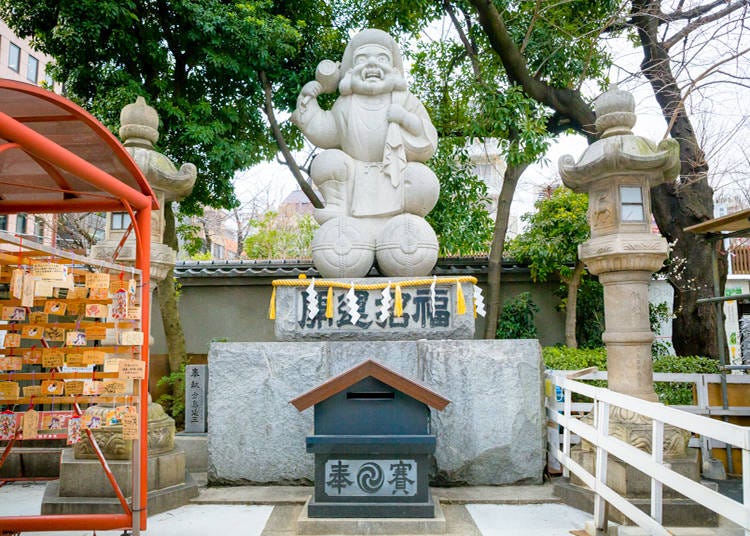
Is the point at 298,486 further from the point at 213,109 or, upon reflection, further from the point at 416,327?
the point at 213,109

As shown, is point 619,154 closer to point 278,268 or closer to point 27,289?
point 27,289

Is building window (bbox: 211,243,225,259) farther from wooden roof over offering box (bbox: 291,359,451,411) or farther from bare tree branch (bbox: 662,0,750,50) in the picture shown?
wooden roof over offering box (bbox: 291,359,451,411)

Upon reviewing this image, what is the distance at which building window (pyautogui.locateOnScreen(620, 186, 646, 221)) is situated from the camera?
4.76 meters

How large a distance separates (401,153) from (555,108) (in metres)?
4.91

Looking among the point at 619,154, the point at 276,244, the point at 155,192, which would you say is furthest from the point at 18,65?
the point at 619,154

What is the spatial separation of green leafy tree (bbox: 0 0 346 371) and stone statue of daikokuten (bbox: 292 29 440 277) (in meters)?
1.97

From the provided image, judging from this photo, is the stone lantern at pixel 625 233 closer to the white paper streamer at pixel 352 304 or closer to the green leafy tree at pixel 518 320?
the white paper streamer at pixel 352 304

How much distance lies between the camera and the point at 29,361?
142 inches

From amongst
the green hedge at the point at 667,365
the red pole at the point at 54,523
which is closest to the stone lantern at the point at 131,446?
the red pole at the point at 54,523

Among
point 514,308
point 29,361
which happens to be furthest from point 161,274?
point 514,308

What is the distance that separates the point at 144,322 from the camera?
3.63m

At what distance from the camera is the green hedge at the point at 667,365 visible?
22.6 feet

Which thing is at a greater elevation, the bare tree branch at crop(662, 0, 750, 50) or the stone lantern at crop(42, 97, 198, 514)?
the bare tree branch at crop(662, 0, 750, 50)

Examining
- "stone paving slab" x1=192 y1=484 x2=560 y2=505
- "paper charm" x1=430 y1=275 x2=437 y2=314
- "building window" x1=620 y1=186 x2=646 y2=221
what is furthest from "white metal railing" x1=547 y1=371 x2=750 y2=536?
"building window" x1=620 y1=186 x2=646 y2=221
